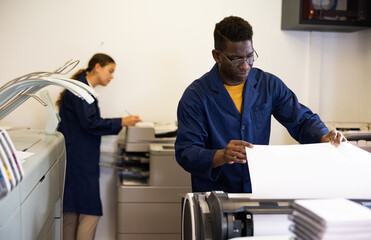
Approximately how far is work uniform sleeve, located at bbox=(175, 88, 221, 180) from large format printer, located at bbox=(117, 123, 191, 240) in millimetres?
1307

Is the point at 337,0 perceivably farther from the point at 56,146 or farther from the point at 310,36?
the point at 56,146

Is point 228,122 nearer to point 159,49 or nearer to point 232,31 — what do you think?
point 232,31

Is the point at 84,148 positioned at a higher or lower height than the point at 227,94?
lower

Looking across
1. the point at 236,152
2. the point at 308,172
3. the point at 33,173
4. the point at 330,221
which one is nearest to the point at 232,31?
the point at 236,152

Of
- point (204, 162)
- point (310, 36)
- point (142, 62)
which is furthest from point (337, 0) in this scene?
point (204, 162)

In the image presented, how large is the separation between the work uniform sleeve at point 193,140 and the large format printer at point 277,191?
0.86 feet

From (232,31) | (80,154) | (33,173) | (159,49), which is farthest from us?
(159,49)

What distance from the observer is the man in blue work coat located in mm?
1840

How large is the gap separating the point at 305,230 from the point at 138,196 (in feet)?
7.86

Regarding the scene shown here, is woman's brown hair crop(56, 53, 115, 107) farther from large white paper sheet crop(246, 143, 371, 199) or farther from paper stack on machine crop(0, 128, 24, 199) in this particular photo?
paper stack on machine crop(0, 128, 24, 199)

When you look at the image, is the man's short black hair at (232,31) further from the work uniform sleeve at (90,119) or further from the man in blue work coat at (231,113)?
the work uniform sleeve at (90,119)

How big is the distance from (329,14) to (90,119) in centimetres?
198

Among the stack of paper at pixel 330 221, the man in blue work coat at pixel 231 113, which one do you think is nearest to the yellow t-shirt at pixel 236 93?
the man in blue work coat at pixel 231 113

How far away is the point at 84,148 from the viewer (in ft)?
11.1
